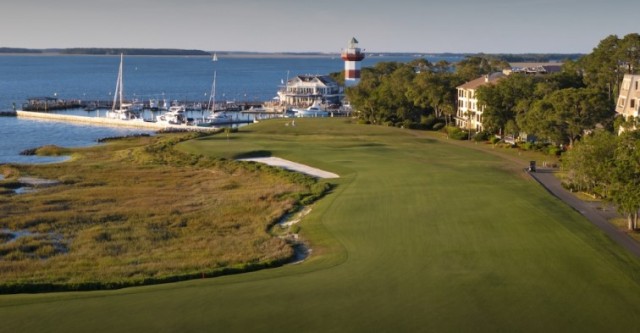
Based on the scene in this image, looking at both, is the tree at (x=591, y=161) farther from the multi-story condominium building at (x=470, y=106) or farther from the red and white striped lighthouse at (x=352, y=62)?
the red and white striped lighthouse at (x=352, y=62)

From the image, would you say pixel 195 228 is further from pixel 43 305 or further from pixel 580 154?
pixel 580 154

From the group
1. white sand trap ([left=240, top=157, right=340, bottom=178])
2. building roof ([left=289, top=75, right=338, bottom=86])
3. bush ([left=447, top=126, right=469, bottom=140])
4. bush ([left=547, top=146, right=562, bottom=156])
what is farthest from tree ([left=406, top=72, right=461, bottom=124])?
building roof ([left=289, top=75, right=338, bottom=86])

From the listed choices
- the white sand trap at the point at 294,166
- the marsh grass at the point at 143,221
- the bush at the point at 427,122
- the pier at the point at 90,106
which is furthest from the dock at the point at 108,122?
the marsh grass at the point at 143,221

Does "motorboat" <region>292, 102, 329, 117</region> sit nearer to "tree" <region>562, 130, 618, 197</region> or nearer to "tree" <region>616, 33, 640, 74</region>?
"tree" <region>616, 33, 640, 74</region>

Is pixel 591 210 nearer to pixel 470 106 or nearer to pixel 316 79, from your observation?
pixel 470 106

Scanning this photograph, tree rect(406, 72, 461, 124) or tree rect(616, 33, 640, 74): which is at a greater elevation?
tree rect(616, 33, 640, 74)

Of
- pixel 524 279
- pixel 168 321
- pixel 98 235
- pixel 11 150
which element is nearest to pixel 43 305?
pixel 168 321
